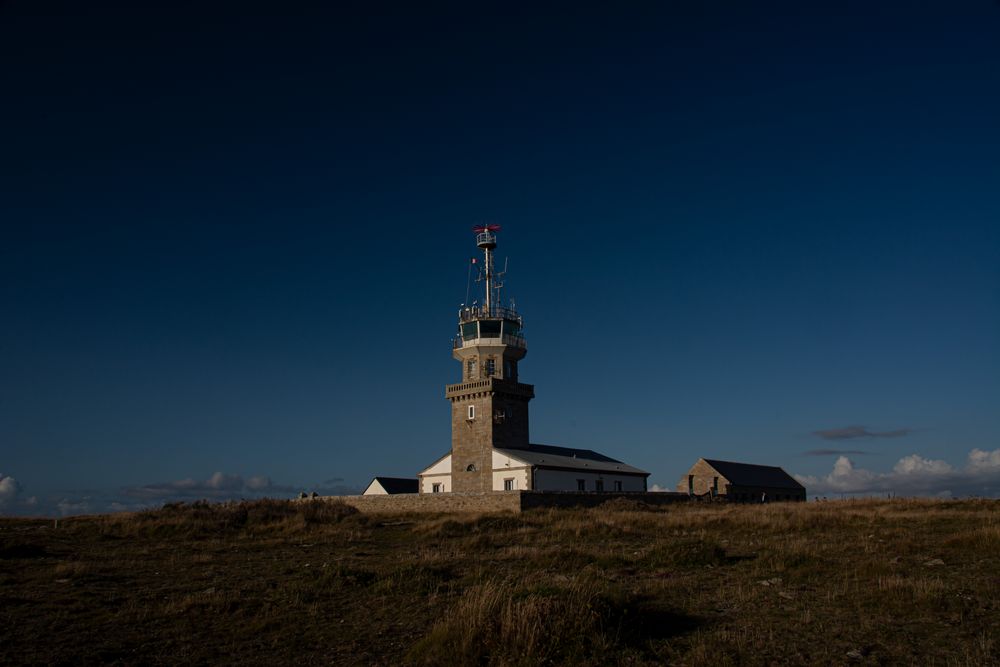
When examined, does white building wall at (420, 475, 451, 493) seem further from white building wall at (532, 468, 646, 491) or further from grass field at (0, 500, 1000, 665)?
grass field at (0, 500, 1000, 665)

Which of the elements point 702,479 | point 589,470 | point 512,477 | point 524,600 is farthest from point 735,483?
point 524,600

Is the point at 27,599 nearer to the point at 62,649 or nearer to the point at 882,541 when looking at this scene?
the point at 62,649

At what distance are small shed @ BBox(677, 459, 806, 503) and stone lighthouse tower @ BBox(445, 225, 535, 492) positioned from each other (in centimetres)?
1991

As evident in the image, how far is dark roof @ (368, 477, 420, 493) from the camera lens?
206 ft

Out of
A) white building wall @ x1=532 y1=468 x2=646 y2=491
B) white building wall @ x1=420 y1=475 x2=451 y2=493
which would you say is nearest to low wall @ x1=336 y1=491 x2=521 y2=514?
white building wall @ x1=532 y1=468 x2=646 y2=491

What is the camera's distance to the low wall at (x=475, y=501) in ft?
135

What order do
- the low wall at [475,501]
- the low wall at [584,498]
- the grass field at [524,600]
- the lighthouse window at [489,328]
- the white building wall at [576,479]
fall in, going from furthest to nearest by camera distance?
the lighthouse window at [489,328]
the white building wall at [576,479]
the low wall at [584,498]
the low wall at [475,501]
the grass field at [524,600]

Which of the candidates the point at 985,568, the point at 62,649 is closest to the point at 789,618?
the point at 985,568

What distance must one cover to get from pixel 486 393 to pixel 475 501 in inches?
445

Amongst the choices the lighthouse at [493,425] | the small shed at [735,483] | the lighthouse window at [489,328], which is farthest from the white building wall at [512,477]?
the small shed at [735,483]

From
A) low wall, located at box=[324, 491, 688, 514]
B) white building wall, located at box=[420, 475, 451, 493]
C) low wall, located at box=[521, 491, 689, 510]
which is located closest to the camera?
low wall, located at box=[324, 491, 688, 514]

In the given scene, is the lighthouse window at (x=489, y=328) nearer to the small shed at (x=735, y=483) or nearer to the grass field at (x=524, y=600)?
the small shed at (x=735, y=483)

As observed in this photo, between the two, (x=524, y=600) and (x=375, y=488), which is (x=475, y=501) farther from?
(x=524, y=600)

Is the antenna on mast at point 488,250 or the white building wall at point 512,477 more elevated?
the antenna on mast at point 488,250
